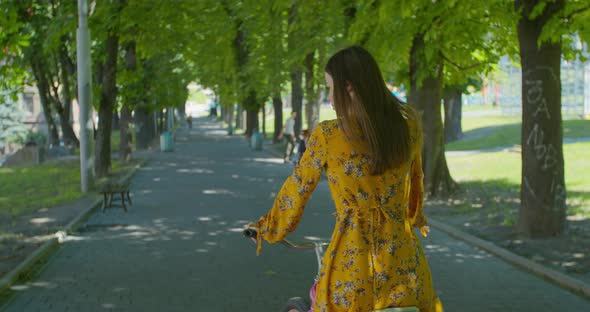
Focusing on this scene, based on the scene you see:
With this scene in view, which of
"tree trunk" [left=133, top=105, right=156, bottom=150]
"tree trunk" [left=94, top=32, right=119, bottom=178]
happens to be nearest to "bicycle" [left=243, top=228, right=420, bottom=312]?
A: "tree trunk" [left=94, top=32, right=119, bottom=178]

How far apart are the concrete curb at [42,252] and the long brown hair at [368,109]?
18.1 feet

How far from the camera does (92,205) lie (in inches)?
578

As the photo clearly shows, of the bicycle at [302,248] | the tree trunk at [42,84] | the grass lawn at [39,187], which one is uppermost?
the tree trunk at [42,84]

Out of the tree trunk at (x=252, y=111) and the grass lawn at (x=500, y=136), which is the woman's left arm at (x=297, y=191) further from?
the tree trunk at (x=252, y=111)

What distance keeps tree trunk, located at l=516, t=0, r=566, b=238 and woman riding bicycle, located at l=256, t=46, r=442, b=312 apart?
23.7ft

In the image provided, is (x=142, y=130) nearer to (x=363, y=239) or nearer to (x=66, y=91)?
(x=66, y=91)

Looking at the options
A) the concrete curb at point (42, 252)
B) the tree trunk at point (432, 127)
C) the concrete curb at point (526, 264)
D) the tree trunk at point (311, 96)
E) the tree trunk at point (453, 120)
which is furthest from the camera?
the tree trunk at point (453, 120)

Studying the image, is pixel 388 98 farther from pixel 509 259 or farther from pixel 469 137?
pixel 469 137

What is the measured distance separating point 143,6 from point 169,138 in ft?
59.9

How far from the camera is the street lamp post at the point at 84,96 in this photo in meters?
17.5

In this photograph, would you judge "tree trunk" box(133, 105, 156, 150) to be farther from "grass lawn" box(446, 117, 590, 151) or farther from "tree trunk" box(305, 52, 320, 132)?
"grass lawn" box(446, 117, 590, 151)

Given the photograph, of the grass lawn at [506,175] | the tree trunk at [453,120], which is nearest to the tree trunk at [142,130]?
the tree trunk at [453,120]

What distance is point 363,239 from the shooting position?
3207mm

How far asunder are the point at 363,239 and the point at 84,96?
50.9ft
